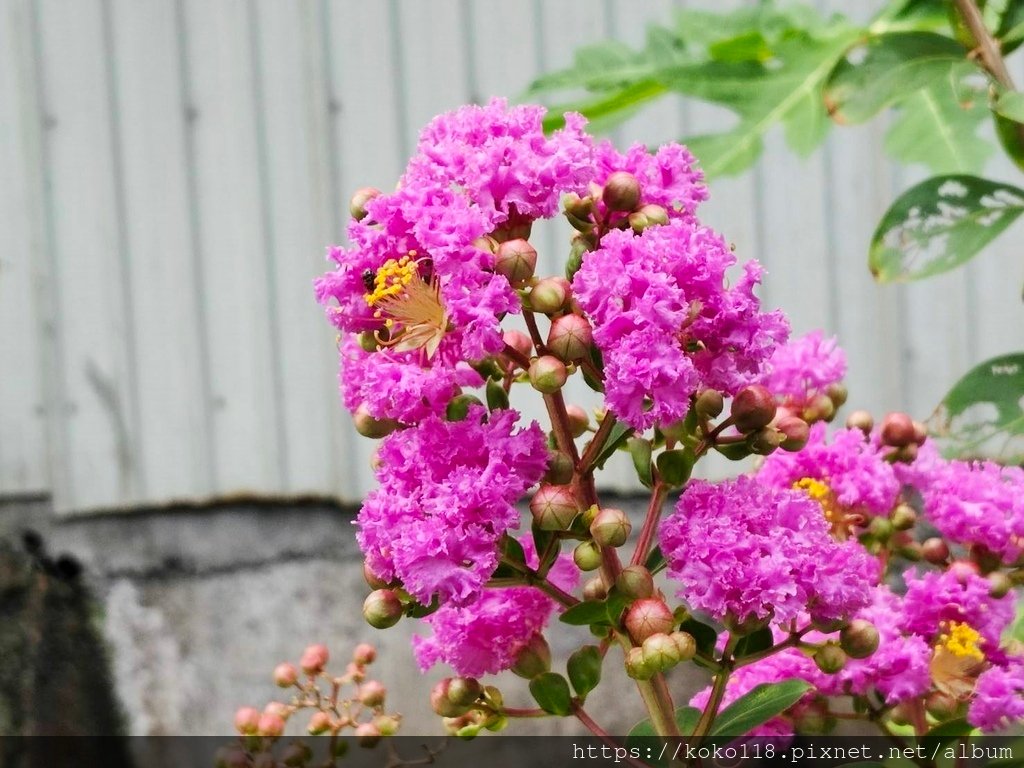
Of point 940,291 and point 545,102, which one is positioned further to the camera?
point 940,291

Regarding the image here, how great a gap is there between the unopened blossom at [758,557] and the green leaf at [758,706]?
0.06 meters

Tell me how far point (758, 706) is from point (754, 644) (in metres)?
0.04

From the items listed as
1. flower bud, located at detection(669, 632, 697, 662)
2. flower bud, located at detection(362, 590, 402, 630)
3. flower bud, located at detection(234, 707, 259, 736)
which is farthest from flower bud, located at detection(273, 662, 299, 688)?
flower bud, located at detection(669, 632, 697, 662)

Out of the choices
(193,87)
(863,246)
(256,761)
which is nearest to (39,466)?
(193,87)

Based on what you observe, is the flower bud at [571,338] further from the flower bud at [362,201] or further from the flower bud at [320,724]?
the flower bud at [320,724]

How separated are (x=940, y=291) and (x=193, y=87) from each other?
135 centimetres

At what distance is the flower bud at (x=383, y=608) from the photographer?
22.8 inches

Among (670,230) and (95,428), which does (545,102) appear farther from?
(670,230)

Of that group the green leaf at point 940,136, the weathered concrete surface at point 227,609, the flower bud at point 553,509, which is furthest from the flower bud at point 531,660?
the weathered concrete surface at point 227,609

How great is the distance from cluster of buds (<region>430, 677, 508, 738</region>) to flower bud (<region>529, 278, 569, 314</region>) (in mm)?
220

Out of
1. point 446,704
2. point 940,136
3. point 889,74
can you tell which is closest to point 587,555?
point 446,704

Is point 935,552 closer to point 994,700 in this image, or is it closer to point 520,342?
point 994,700

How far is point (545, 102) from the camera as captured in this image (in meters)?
1.83

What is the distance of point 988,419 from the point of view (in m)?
0.83
